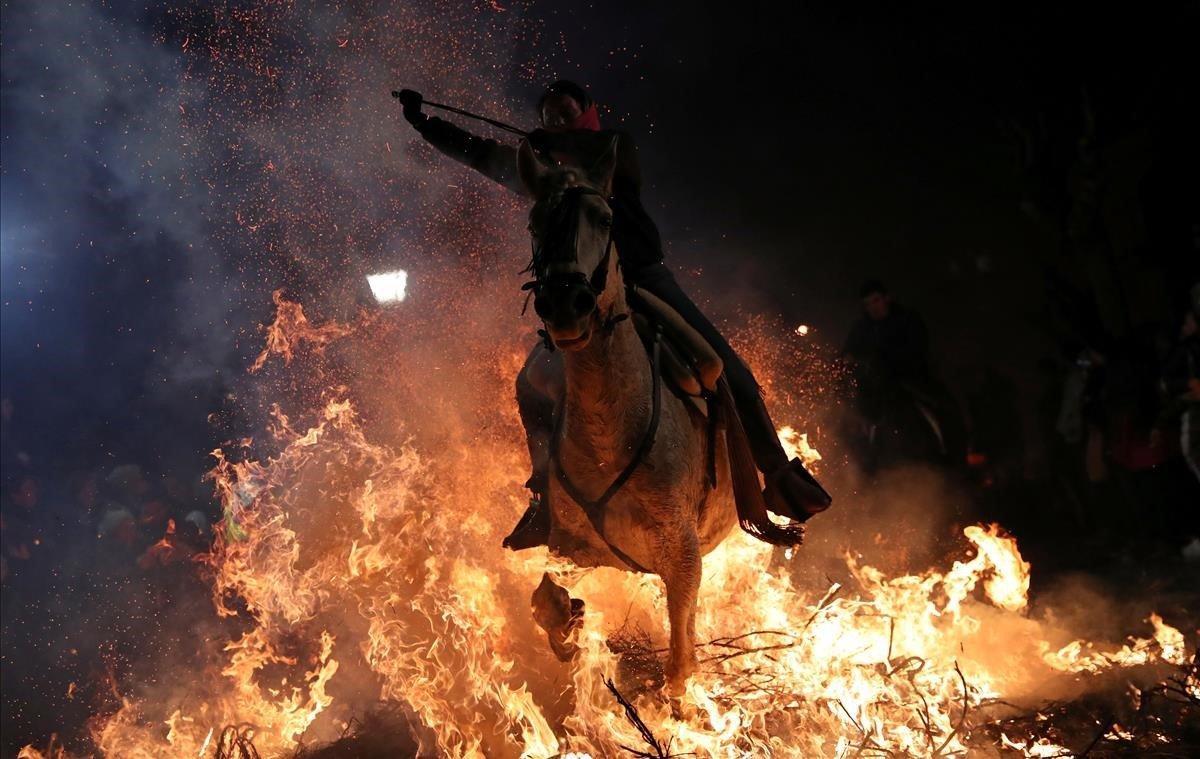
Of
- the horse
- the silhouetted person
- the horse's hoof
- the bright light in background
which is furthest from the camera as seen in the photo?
the silhouetted person

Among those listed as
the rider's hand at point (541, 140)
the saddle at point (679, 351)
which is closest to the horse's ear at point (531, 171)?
the rider's hand at point (541, 140)

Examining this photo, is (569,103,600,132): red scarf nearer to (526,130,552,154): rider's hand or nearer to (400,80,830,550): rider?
(400,80,830,550): rider

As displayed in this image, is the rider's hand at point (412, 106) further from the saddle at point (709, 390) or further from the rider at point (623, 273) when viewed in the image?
the saddle at point (709, 390)

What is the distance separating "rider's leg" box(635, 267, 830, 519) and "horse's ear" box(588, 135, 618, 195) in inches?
54.6

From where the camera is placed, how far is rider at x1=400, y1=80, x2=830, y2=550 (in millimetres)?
3900

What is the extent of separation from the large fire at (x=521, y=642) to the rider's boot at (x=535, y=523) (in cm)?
87

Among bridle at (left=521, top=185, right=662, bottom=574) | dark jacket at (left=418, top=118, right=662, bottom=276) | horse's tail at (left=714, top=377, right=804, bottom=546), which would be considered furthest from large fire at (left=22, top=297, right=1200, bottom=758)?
dark jacket at (left=418, top=118, right=662, bottom=276)

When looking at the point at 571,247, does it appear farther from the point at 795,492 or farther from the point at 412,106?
the point at 795,492

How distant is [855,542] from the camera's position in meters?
8.56

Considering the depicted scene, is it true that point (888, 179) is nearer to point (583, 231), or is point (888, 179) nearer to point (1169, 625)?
point (1169, 625)

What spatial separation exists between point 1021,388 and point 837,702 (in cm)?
836

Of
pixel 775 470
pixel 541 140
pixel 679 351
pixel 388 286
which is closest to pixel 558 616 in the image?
pixel 775 470

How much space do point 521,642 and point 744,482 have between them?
283 centimetres

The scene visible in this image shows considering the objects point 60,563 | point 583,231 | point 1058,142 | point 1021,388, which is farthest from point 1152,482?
point 60,563
